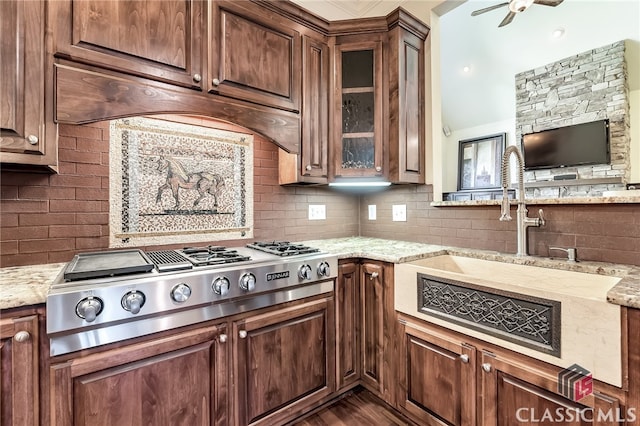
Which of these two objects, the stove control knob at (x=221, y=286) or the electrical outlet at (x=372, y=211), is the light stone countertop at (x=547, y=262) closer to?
the electrical outlet at (x=372, y=211)

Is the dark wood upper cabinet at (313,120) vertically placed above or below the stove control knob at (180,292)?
above

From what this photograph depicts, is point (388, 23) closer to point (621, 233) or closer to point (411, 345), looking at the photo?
point (621, 233)

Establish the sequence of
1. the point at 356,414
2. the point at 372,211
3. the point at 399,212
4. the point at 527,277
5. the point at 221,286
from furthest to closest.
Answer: the point at 372,211
the point at 399,212
the point at 356,414
the point at 527,277
the point at 221,286

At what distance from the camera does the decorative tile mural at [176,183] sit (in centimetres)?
149

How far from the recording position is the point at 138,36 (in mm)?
1246

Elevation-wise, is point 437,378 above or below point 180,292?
below

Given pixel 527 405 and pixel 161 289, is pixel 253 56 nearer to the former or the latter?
Answer: pixel 161 289

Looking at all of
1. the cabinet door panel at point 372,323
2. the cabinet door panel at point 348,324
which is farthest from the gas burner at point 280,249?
the cabinet door panel at point 372,323

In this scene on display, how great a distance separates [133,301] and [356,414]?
4.42ft

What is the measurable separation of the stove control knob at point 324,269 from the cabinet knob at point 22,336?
1.10m

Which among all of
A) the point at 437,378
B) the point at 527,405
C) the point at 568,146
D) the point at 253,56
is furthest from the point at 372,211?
the point at 568,146

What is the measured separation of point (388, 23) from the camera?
1.89 metres

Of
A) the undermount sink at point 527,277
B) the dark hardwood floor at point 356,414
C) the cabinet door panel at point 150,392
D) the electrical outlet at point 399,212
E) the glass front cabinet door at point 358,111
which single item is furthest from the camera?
the electrical outlet at point 399,212

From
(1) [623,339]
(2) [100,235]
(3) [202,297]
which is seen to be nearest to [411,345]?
(1) [623,339]
